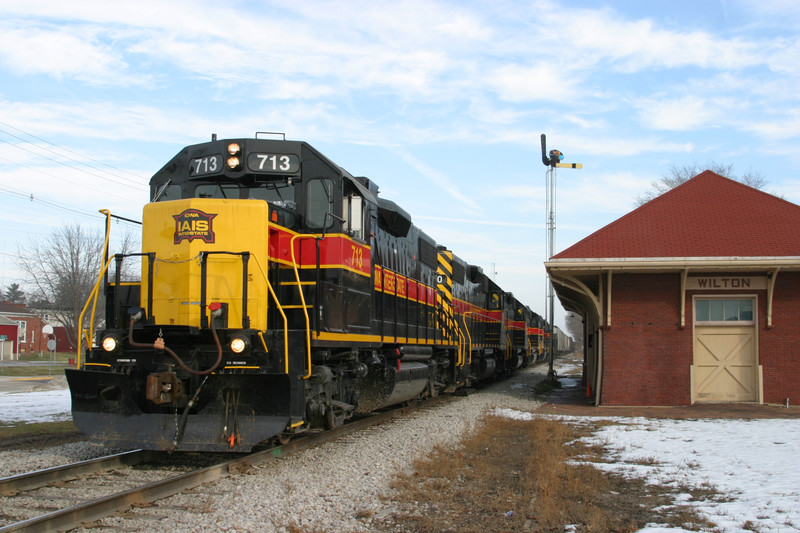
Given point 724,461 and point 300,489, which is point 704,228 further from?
point 300,489

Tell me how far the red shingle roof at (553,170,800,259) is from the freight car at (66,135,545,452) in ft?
23.6

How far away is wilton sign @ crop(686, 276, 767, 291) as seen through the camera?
14508 millimetres

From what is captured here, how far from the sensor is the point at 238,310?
7.38 m

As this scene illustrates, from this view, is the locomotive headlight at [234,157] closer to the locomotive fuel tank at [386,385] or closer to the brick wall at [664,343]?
the locomotive fuel tank at [386,385]

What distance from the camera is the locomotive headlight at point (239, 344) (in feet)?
22.5

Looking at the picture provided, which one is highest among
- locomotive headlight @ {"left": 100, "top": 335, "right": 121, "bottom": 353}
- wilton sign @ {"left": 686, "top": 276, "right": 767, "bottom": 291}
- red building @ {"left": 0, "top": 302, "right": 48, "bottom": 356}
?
wilton sign @ {"left": 686, "top": 276, "right": 767, "bottom": 291}

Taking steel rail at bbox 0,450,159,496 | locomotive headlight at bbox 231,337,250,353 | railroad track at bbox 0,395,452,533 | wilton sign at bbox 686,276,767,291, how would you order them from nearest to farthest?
railroad track at bbox 0,395,452,533, steel rail at bbox 0,450,159,496, locomotive headlight at bbox 231,337,250,353, wilton sign at bbox 686,276,767,291

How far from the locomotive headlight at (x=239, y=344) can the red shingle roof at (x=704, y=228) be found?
9.35 m

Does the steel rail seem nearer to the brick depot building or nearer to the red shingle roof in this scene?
the brick depot building

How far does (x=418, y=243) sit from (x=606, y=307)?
4645mm

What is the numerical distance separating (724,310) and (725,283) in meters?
0.64

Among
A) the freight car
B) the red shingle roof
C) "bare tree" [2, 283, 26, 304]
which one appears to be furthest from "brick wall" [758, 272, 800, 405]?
"bare tree" [2, 283, 26, 304]

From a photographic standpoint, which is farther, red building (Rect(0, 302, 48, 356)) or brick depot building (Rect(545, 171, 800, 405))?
red building (Rect(0, 302, 48, 356))

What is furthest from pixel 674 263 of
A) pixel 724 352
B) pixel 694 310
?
pixel 724 352
